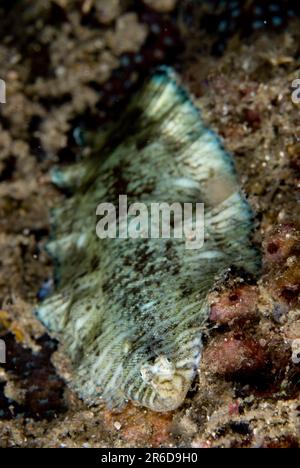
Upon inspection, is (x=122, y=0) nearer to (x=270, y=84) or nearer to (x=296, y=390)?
(x=270, y=84)

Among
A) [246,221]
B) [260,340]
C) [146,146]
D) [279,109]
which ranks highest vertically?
[279,109]

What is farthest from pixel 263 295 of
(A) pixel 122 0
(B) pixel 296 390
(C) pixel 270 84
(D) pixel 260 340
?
(A) pixel 122 0

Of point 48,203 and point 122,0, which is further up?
point 122,0

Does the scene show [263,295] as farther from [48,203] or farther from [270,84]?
[48,203]

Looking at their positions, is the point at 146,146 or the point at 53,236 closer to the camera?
the point at 146,146
